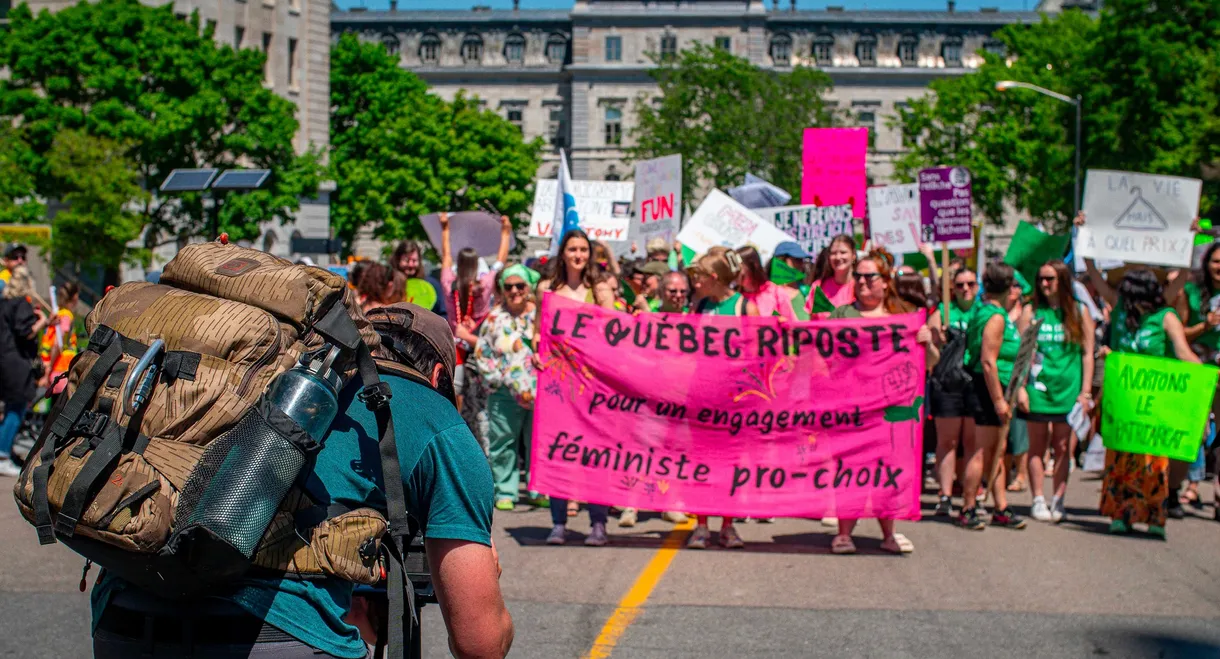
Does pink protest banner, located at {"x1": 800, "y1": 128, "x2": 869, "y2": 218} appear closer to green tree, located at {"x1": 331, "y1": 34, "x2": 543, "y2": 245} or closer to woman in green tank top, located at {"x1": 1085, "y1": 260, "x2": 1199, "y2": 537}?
woman in green tank top, located at {"x1": 1085, "y1": 260, "x2": 1199, "y2": 537}

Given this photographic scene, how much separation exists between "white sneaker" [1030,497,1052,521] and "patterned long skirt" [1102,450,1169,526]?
438 mm

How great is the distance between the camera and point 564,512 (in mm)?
9156

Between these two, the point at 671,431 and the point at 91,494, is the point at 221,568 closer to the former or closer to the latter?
the point at 91,494

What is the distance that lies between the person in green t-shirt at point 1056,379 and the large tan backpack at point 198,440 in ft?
27.3

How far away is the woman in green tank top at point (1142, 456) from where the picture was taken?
380 inches

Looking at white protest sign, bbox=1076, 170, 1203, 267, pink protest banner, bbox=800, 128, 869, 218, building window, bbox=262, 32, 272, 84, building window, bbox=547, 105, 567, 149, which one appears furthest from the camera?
building window, bbox=547, 105, 567, 149

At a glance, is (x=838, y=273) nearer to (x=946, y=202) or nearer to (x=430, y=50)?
(x=946, y=202)

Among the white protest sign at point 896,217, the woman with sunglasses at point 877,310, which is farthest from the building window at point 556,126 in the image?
the woman with sunglasses at point 877,310

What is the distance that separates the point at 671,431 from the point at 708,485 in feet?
1.30

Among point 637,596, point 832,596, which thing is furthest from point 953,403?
point 637,596

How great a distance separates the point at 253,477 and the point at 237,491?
0.04 m

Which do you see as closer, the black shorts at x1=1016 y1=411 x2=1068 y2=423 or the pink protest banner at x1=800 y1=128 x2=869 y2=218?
the black shorts at x1=1016 y1=411 x2=1068 y2=423

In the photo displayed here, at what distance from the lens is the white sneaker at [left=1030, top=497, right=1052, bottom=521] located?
10.2 metres

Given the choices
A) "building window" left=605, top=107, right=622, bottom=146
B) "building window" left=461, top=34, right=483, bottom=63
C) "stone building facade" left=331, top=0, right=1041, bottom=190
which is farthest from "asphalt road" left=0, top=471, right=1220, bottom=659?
"building window" left=461, top=34, right=483, bottom=63
